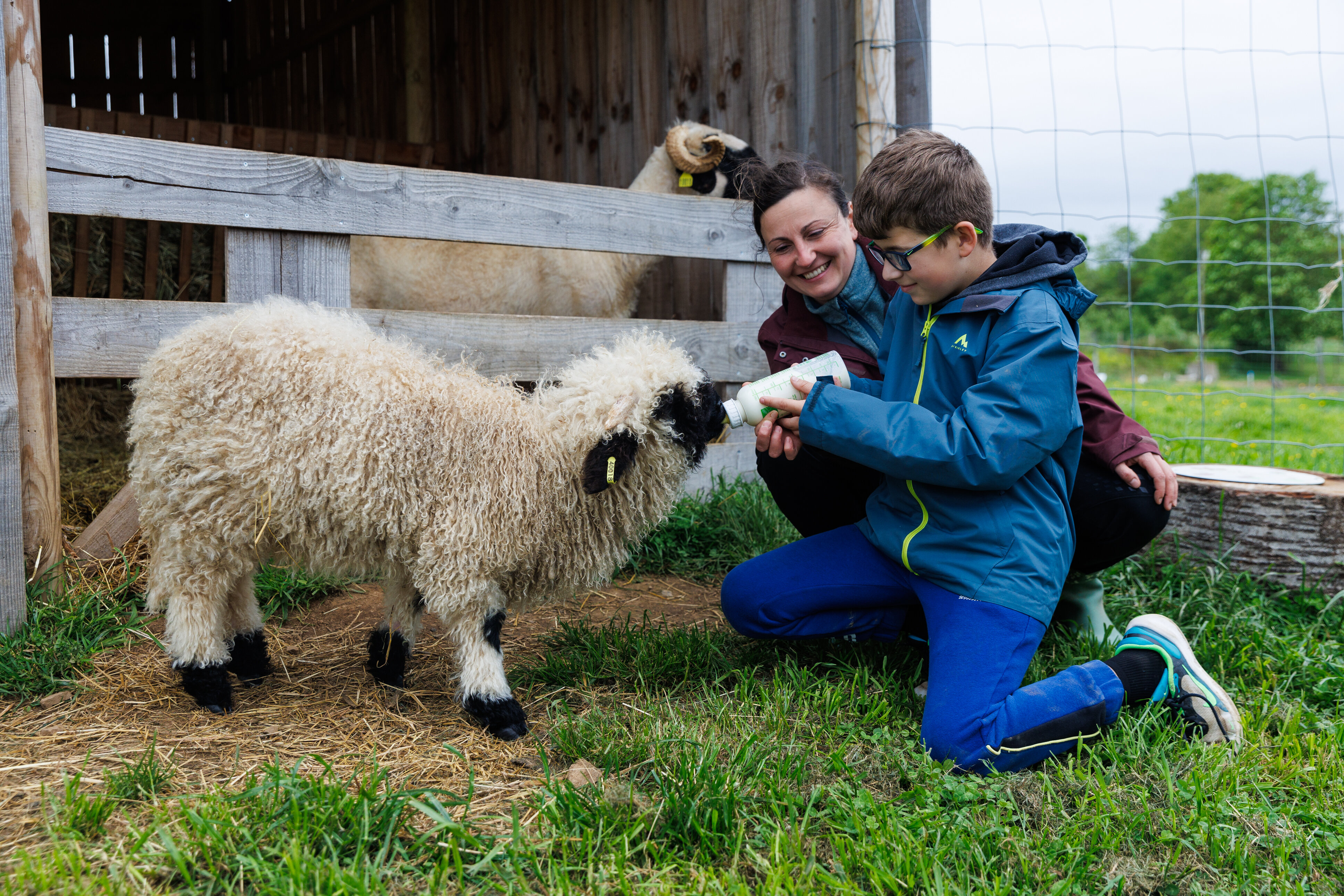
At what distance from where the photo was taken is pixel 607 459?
2.70 meters

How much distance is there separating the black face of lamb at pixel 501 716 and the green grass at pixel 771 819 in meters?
0.10

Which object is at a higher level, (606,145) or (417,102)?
(417,102)

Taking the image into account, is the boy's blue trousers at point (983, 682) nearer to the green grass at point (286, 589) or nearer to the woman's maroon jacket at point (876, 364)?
the woman's maroon jacket at point (876, 364)

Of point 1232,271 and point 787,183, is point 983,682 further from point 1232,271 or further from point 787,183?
point 1232,271

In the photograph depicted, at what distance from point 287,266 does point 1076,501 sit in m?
3.29

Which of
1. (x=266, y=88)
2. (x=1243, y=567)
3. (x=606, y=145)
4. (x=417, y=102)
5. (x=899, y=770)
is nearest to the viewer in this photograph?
(x=899, y=770)

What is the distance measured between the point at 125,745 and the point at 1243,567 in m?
4.39

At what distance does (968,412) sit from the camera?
2.57 metres

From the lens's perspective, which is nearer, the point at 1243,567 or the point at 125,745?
the point at 125,745

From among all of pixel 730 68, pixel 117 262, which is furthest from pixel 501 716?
pixel 117 262

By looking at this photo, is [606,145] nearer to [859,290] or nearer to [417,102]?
[417,102]

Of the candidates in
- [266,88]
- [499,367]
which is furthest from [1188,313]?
[499,367]

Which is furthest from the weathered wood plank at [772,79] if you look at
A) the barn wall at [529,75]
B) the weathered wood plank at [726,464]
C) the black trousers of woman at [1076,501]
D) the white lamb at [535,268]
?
the black trousers of woman at [1076,501]

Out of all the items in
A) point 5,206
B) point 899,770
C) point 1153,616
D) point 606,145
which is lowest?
point 899,770
